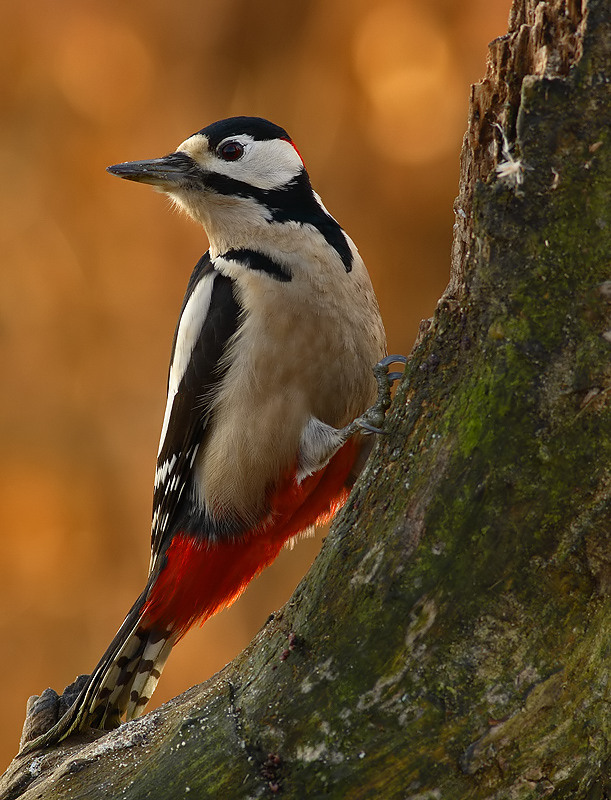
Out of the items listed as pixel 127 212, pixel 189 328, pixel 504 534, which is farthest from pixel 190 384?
pixel 127 212

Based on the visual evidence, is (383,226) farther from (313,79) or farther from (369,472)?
(369,472)

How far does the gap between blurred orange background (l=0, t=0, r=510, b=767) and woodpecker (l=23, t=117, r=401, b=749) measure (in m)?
2.14

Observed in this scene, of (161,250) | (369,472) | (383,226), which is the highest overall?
(161,250)

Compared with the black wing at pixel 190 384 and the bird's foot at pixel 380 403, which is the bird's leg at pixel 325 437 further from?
the black wing at pixel 190 384

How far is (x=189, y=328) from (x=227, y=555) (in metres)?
0.70

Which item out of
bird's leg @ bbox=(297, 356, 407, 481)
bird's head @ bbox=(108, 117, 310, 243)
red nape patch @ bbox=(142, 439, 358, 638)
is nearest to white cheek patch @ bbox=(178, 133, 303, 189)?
bird's head @ bbox=(108, 117, 310, 243)

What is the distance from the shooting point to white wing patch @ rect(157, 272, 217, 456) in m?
2.56

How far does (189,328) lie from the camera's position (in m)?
2.63

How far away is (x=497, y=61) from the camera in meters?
1.57

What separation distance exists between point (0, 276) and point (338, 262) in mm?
3003

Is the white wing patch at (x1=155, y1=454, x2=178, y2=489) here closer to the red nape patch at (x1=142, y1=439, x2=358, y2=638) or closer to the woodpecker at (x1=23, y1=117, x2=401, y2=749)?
the woodpecker at (x1=23, y1=117, x2=401, y2=749)

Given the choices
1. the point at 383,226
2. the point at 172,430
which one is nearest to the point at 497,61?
the point at 172,430

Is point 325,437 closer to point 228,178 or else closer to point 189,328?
point 189,328

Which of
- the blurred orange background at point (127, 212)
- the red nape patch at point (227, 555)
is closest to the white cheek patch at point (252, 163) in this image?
the red nape patch at point (227, 555)
